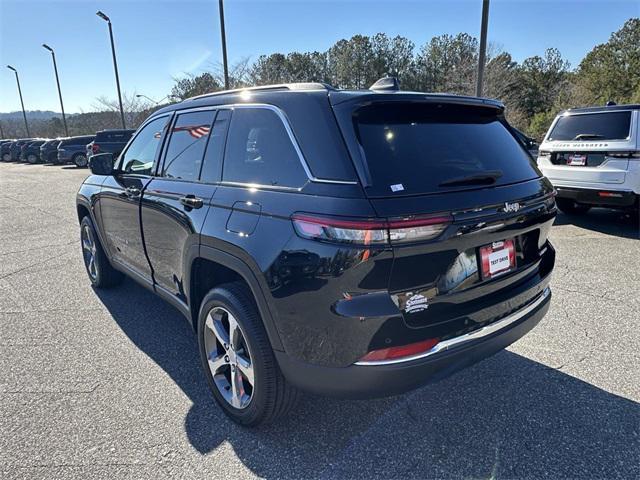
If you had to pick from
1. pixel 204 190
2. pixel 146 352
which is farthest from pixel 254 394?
pixel 146 352

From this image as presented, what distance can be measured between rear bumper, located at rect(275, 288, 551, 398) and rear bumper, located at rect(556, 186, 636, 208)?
16.8ft

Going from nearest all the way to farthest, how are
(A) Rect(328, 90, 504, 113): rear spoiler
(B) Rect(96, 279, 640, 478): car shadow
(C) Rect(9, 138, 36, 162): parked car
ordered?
(A) Rect(328, 90, 504, 113): rear spoiler < (B) Rect(96, 279, 640, 478): car shadow < (C) Rect(9, 138, 36, 162): parked car

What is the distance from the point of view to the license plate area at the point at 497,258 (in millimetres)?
2166

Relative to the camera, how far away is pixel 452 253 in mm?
1984

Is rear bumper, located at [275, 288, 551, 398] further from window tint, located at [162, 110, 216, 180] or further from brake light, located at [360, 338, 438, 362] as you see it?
window tint, located at [162, 110, 216, 180]

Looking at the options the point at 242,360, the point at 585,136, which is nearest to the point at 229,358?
the point at 242,360

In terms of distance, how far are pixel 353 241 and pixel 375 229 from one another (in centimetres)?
10

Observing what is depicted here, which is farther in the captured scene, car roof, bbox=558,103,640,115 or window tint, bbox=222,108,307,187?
car roof, bbox=558,103,640,115

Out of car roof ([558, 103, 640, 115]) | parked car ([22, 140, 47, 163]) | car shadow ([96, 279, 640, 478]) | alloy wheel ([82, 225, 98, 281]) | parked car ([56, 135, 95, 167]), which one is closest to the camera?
car shadow ([96, 279, 640, 478])

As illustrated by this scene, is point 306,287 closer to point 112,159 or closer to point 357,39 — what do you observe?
point 112,159

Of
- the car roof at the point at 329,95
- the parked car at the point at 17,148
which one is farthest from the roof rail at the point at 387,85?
the parked car at the point at 17,148

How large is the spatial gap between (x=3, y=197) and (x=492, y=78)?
2495cm

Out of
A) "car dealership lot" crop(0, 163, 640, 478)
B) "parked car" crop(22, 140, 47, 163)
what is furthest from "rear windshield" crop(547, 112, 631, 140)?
"parked car" crop(22, 140, 47, 163)

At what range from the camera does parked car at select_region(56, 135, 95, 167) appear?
83.9 ft
